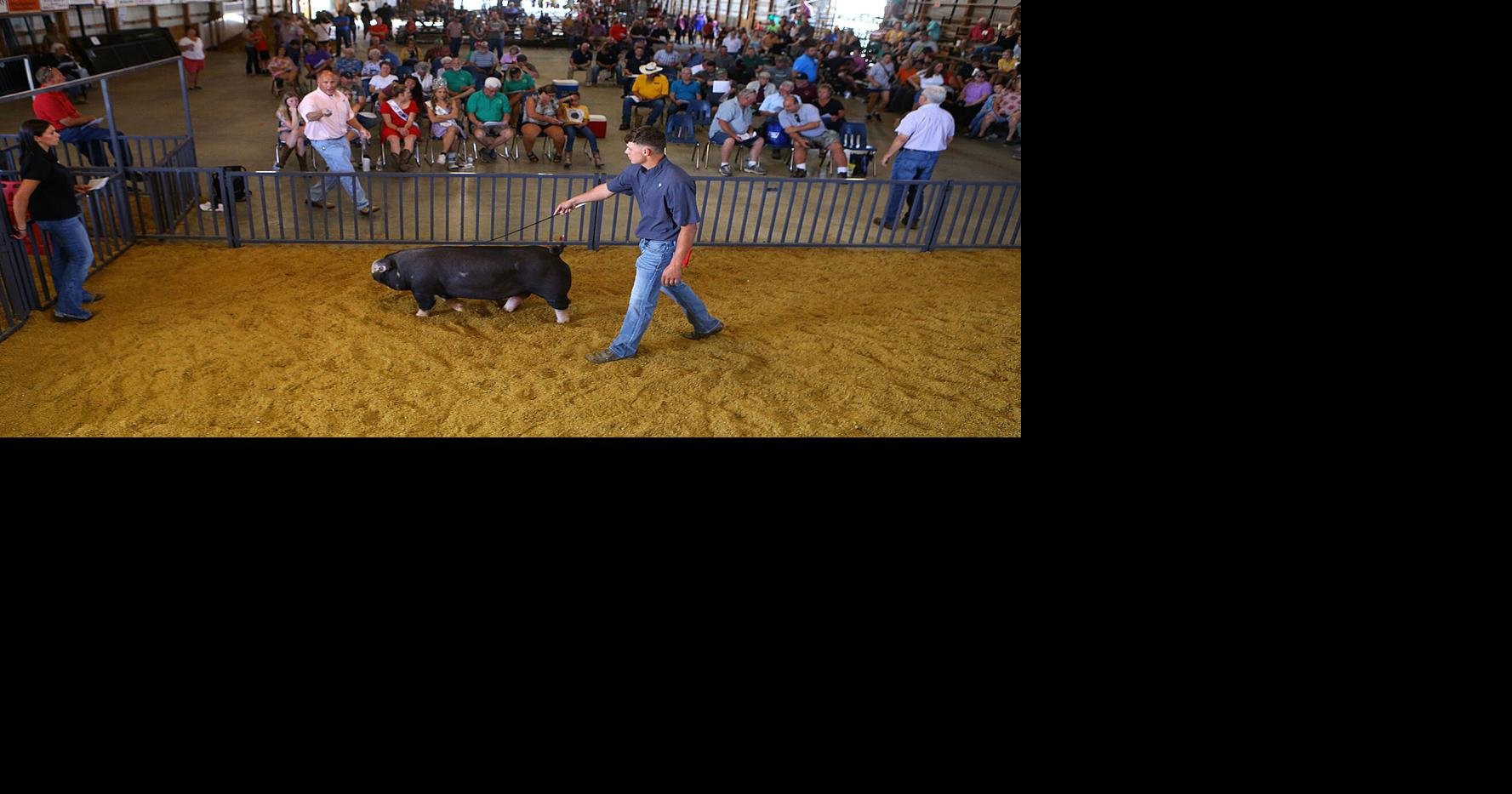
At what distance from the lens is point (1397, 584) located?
0.64m

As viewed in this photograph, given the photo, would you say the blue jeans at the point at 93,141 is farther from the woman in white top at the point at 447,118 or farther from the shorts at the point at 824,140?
the shorts at the point at 824,140

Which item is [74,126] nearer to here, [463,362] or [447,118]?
[447,118]

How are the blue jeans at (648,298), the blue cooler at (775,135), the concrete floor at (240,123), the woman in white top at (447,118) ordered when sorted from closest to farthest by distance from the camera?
the blue jeans at (648,298)
the woman in white top at (447,118)
the concrete floor at (240,123)
the blue cooler at (775,135)

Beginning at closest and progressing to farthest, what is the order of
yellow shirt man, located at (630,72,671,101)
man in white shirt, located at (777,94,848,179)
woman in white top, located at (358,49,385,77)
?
man in white shirt, located at (777,94,848,179) → woman in white top, located at (358,49,385,77) → yellow shirt man, located at (630,72,671,101)

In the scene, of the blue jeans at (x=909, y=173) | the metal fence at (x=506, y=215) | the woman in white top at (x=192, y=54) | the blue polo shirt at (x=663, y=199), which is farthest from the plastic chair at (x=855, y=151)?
the woman in white top at (x=192, y=54)

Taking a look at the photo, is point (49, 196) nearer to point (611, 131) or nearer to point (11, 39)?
point (611, 131)

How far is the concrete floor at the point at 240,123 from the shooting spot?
11672 millimetres

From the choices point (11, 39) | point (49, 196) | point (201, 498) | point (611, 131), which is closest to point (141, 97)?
point (11, 39)

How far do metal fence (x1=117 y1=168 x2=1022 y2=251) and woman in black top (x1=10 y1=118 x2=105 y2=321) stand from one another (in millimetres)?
1663

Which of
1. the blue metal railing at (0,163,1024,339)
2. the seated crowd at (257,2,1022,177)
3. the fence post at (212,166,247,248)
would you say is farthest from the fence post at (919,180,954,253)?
the fence post at (212,166,247,248)

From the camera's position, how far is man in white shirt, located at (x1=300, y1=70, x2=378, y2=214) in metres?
8.48

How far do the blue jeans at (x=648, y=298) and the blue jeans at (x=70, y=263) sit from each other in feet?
12.9

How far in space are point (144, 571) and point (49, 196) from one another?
22.0 feet

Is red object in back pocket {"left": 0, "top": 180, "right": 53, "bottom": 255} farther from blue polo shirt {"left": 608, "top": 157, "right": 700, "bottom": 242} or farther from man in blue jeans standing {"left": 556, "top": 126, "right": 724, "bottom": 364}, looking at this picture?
blue polo shirt {"left": 608, "top": 157, "right": 700, "bottom": 242}
